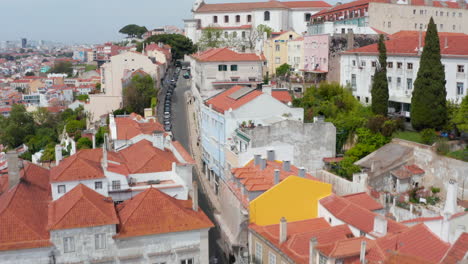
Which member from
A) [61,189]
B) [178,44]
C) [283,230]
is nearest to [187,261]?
[283,230]

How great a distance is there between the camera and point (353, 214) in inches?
1006

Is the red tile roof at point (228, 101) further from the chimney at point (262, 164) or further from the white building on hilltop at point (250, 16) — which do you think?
the white building on hilltop at point (250, 16)

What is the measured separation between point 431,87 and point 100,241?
26242 millimetres

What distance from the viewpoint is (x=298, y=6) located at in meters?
102

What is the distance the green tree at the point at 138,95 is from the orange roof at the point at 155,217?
38821mm

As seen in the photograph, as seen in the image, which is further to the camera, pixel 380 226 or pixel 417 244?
pixel 380 226

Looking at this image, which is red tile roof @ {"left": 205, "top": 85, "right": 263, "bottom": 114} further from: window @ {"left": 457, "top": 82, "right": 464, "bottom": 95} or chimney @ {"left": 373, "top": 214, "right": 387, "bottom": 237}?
chimney @ {"left": 373, "top": 214, "right": 387, "bottom": 237}

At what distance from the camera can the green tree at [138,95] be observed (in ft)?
206

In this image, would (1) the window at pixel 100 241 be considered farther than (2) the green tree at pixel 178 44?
No

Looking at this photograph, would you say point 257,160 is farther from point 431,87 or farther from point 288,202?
point 431,87

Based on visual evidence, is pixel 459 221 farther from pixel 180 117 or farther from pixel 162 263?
pixel 180 117

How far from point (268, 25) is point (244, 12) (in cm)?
781

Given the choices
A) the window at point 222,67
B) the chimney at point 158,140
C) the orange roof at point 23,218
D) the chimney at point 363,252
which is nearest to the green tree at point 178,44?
the window at point 222,67

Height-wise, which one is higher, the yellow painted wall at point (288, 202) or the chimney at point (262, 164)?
Result: the chimney at point (262, 164)
